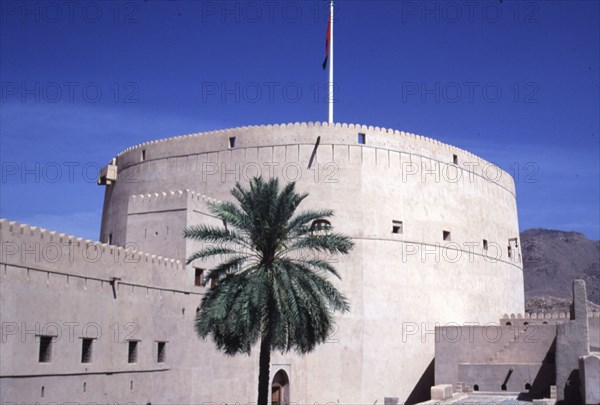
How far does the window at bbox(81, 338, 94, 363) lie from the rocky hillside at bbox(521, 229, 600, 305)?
63176mm

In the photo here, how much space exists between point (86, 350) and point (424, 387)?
14.3 m

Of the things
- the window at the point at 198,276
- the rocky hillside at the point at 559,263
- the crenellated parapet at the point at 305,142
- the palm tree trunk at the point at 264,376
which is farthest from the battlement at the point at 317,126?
the rocky hillside at the point at 559,263

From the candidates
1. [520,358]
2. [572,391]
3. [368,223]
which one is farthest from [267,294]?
[520,358]

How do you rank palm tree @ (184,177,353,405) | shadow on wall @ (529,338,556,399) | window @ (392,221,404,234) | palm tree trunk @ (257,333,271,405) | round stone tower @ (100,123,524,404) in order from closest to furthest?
1. palm tree @ (184,177,353,405)
2. palm tree trunk @ (257,333,271,405)
3. shadow on wall @ (529,338,556,399)
4. round stone tower @ (100,123,524,404)
5. window @ (392,221,404,234)

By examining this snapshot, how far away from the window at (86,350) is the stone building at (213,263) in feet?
0.09

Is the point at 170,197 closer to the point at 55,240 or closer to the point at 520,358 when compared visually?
the point at 55,240

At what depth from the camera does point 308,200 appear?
29.0 m

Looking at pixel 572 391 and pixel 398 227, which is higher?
pixel 398 227

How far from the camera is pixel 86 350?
19.9 m

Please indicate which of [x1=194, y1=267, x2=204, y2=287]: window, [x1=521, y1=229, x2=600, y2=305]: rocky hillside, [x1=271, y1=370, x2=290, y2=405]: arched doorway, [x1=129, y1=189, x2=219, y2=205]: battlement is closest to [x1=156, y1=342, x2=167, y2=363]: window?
[x1=194, y1=267, x2=204, y2=287]: window

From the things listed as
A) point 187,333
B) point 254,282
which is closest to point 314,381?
point 187,333

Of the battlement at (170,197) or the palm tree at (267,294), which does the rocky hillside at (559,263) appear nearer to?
the battlement at (170,197)

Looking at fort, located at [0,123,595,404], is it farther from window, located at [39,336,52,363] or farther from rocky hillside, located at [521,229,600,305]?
rocky hillside, located at [521,229,600,305]

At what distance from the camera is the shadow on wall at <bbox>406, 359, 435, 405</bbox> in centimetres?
2884
